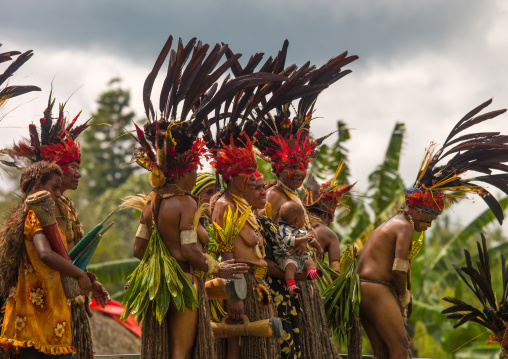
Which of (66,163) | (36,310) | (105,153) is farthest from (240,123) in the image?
(105,153)

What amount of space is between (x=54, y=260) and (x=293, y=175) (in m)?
2.43

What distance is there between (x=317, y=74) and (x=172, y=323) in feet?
10.3

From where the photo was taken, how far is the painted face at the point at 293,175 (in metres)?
6.10

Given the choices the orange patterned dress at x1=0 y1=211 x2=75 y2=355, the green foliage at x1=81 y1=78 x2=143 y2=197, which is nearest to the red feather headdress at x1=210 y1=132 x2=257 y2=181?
the orange patterned dress at x1=0 y1=211 x2=75 y2=355

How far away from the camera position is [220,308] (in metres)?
5.27

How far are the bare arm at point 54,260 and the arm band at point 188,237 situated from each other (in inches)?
27.3

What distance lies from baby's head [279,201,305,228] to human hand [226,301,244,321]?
0.96 meters

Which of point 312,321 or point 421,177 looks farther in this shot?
point 421,177

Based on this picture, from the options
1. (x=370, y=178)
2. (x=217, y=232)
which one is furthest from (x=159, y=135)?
(x=370, y=178)

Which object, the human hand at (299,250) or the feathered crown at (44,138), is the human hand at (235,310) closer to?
the human hand at (299,250)

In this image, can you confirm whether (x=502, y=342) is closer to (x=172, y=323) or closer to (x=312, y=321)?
(x=312, y=321)

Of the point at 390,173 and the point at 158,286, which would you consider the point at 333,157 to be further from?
the point at 158,286

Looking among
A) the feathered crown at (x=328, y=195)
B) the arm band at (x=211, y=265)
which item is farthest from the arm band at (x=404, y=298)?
the arm band at (x=211, y=265)

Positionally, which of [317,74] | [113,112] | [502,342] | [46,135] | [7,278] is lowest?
[502,342]
